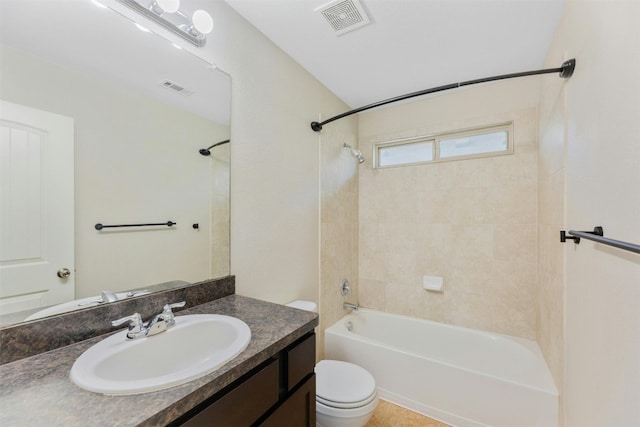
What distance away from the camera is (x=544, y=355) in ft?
5.98

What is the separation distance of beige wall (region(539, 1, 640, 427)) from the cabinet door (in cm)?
98

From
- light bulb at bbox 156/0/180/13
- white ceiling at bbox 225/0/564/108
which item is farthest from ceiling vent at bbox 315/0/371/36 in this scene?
light bulb at bbox 156/0/180/13

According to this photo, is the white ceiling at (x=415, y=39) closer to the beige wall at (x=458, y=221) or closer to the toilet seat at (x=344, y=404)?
the beige wall at (x=458, y=221)

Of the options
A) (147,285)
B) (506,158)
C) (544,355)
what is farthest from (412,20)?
(544,355)

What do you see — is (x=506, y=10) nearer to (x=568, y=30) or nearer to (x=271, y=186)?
(x=568, y=30)

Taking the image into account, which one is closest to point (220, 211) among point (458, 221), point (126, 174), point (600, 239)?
point (126, 174)

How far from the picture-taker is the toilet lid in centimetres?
145

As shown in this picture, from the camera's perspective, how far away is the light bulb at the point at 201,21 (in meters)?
1.14

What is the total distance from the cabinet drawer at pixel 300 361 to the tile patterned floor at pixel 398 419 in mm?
1142

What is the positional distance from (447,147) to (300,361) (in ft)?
7.36

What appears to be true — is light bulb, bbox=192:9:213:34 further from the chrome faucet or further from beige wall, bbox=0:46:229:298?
the chrome faucet

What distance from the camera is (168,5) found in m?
1.05

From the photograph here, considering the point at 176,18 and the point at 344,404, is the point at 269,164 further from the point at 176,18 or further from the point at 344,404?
the point at 344,404

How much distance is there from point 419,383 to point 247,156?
194 centimetres
